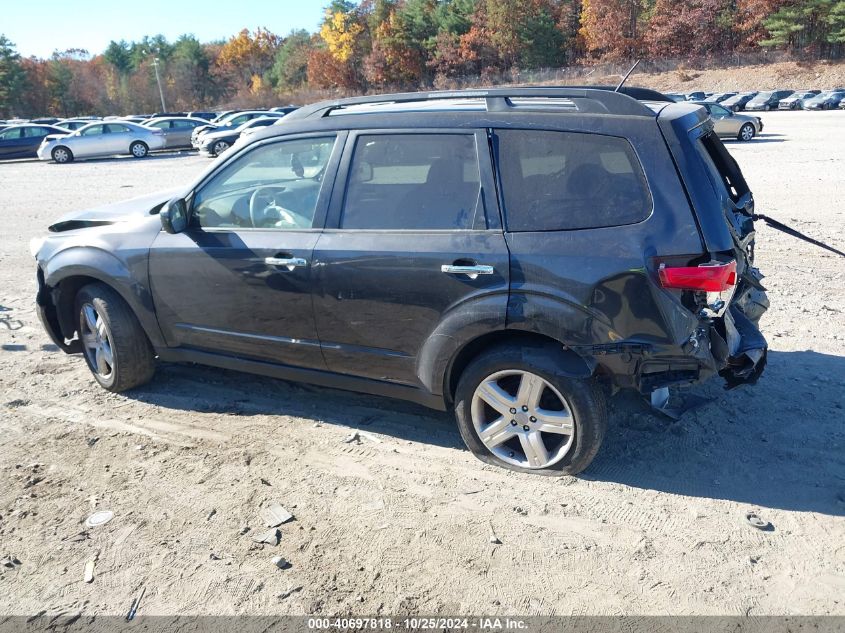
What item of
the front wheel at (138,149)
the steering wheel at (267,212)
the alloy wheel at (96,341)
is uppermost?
the front wheel at (138,149)

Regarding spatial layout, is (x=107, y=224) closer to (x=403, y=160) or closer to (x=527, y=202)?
(x=403, y=160)

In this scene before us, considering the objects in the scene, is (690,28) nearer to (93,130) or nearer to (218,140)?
(218,140)

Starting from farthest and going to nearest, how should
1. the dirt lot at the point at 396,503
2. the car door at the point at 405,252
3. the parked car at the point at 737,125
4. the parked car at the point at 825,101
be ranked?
the parked car at the point at 825,101 → the parked car at the point at 737,125 → the car door at the point at 405,252 → the dirt lot at the point at 396,503

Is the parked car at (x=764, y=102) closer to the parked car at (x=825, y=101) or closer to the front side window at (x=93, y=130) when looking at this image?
the parked car at (x=825, y=101)

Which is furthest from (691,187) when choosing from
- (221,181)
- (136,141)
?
(136,141)

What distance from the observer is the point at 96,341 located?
16.4 feet

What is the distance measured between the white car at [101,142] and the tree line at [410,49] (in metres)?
58.9

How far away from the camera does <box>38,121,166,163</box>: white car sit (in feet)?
89.4

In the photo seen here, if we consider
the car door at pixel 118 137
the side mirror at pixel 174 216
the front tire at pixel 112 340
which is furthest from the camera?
the car door at pixel 118 137

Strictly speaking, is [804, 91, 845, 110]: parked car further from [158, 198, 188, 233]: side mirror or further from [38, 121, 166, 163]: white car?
[158, 198, 188, 233]: side mirror

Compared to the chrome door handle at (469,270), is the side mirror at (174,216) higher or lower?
higher

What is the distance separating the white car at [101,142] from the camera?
1073 inches

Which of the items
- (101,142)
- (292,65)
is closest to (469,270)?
(101,142)

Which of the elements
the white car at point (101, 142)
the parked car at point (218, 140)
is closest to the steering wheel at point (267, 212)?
the parked car at point (218, 140)
